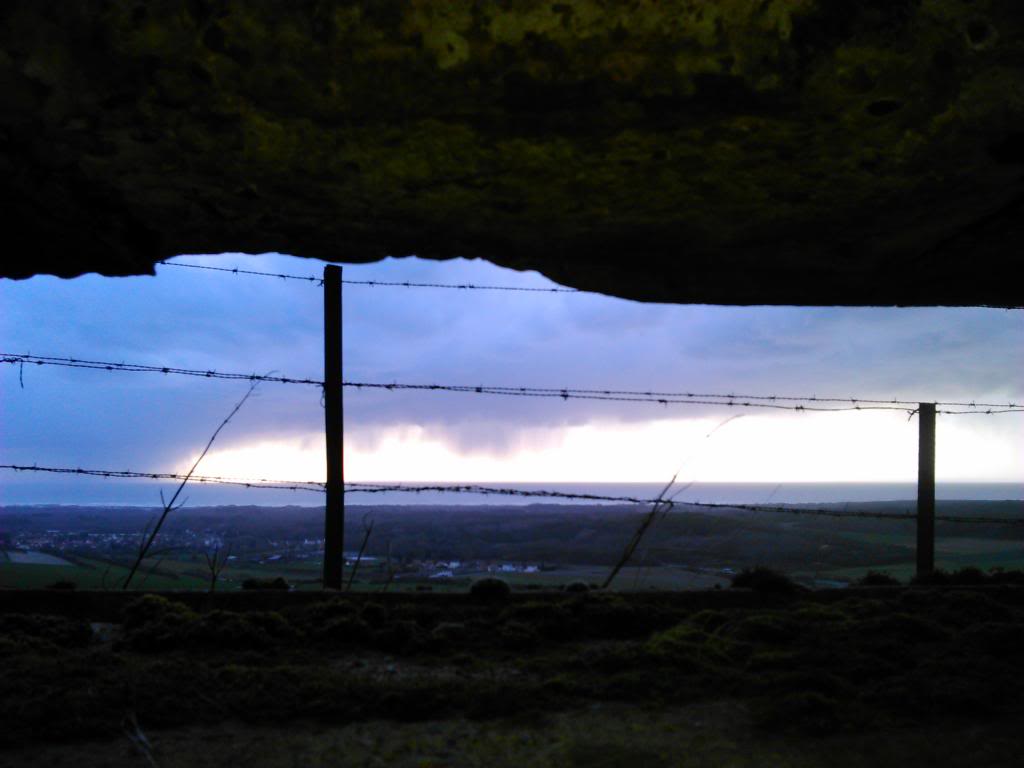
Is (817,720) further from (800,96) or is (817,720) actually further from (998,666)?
(800,96)

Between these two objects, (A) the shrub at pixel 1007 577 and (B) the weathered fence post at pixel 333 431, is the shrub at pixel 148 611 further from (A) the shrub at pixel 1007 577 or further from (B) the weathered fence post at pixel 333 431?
(A) the shrub at pixel 1007 577

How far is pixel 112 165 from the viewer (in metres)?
1.52

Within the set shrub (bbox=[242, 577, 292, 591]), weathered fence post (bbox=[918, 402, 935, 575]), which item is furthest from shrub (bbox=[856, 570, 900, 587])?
shrub (bbox=[242, 577, 292, 591])

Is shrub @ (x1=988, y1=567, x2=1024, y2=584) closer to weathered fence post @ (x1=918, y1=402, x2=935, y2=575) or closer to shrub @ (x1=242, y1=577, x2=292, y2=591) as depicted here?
weathered fence post @ (x1=918, y1=402, x2=935, y2=575)

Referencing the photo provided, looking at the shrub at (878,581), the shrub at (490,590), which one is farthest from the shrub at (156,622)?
the shrub at (878,581)

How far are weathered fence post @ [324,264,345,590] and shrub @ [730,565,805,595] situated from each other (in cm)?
199

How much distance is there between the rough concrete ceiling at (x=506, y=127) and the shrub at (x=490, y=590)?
1.45m

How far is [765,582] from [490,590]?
3.89ft

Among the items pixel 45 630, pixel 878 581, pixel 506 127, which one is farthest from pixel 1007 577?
pixel 45 630

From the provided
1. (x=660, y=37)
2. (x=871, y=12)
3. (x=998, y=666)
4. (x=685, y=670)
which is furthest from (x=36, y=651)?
(x=998, y=666)

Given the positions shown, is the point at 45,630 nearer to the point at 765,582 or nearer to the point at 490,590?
the point at 490,590

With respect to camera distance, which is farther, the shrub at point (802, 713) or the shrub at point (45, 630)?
the shrub at point (45, 630)

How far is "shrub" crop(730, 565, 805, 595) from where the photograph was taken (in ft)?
9.59

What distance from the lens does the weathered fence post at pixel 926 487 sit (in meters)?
4.03
